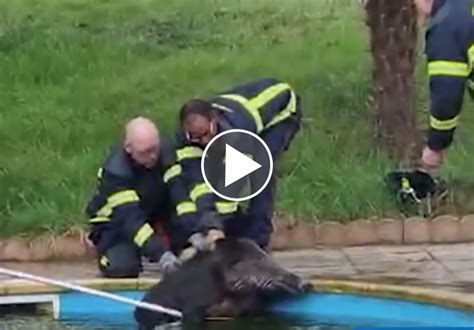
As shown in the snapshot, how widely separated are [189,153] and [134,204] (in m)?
0.47

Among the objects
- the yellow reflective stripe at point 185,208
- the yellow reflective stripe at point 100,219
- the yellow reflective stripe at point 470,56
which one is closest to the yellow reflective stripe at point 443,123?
the yellow reflective stripe at point 470,56

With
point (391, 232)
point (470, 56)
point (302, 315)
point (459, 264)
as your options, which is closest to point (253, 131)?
point (302, 315)

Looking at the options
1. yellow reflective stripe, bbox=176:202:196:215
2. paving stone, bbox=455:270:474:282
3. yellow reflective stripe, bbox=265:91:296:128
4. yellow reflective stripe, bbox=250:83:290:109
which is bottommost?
paving stone, bbox=455:270:474:282

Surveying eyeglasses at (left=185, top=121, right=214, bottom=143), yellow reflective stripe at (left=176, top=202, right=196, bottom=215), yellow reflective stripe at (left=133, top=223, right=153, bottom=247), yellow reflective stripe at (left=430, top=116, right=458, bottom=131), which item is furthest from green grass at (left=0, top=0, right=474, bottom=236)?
eyeglasses at (left=185, top=121, right=214, bottom=143)

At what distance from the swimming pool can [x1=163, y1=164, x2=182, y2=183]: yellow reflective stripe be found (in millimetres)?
646

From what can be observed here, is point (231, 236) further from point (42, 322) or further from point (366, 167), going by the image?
point (366, 167)

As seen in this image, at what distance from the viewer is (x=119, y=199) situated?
9047 millimetres

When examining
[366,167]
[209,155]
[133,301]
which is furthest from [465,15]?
[366,167]

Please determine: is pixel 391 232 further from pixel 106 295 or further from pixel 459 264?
pixel 106 295

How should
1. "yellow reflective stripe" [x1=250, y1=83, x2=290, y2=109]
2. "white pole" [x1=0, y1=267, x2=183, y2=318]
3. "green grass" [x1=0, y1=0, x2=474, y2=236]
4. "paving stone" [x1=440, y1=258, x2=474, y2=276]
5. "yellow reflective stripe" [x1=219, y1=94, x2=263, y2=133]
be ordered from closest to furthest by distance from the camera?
"white pole" [x1=0, y1=267, x2=183, y2=318], "yellow reflective stripe" [x1=219, y1=94, x2=263, y2=133], "yellow reflective stripe" [x1=250, y1=83, x2=290, y2=109], "paving stone" [x1=440, y1=258, x2=474, y2=276], "green grass" [x1=0, y1=0, x2=474, y2=236]

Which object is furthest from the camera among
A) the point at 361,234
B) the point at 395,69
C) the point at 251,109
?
the point at 395,69

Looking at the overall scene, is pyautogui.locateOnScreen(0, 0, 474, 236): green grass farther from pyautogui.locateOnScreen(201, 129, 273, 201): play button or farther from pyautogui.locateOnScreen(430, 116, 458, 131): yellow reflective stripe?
pyautogui.locateOnScreen(430, 116, 458, 131): yellow reflective stripe

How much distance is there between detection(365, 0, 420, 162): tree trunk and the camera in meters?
12.2

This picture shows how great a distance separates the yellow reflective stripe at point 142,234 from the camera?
355 inches
